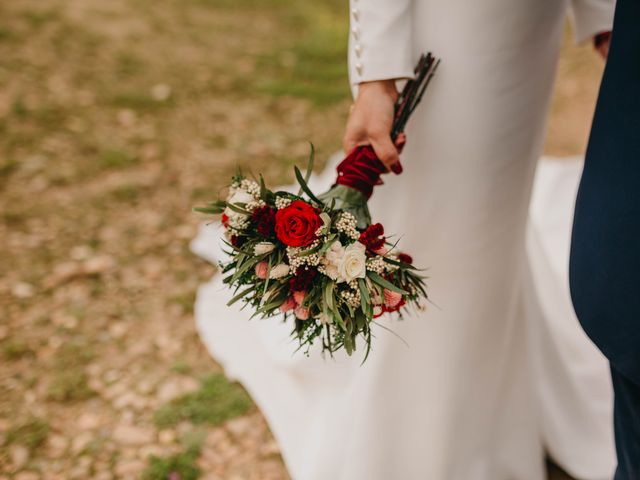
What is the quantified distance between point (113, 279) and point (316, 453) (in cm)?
163

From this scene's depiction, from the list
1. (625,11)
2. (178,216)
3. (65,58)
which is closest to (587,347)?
(625,11)

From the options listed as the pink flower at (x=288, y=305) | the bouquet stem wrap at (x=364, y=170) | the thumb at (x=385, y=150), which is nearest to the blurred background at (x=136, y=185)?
the pink flower at (x=288, y=305)

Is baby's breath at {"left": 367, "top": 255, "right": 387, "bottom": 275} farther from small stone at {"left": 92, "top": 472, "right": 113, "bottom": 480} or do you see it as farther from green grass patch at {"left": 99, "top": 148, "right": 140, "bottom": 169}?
green grass patch at {"left": 99, "top": 148, "right": 140, "bottom": 169}

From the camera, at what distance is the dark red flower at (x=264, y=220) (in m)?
1.53

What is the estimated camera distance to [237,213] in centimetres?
156

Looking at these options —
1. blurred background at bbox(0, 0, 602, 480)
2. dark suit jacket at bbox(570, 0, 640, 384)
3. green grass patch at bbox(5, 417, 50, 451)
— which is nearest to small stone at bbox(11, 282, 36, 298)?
blurred background at bbox(0, 0, 602, 480)

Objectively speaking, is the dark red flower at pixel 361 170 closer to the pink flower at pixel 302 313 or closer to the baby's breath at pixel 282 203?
the baby's breath at pixel 282 203

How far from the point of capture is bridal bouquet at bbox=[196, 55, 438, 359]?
4.75ft

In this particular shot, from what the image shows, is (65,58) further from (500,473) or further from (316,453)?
(500,473)

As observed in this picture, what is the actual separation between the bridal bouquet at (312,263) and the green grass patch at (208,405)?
1201 mm

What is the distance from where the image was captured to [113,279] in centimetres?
329

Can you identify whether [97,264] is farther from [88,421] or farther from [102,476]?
[102,476]

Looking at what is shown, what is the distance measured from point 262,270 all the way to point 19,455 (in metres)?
1.55

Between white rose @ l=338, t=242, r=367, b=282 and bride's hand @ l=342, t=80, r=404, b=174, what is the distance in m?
0.41
